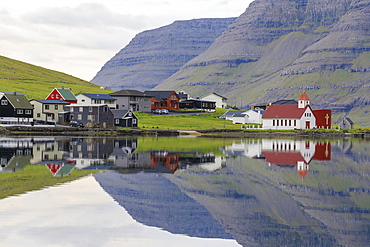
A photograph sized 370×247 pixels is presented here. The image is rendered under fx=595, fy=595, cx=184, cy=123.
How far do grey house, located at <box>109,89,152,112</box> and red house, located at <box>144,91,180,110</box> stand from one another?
907cm

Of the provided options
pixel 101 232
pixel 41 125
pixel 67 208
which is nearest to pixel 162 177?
pixel 67 208

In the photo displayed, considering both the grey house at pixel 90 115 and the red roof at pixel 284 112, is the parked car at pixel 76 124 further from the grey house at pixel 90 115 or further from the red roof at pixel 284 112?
the red roof at pixel 284 112

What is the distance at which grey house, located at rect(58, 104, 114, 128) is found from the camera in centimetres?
11862

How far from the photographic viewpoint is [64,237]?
21641 mm

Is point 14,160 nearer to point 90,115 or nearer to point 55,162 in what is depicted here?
point 55,162

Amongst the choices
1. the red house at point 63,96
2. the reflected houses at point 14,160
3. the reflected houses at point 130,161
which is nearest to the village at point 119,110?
the red house at point 63,96

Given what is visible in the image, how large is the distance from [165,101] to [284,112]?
1650 inches

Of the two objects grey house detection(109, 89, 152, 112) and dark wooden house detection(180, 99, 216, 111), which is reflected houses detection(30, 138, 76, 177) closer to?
grey house detection(109, 89, 152, 112)

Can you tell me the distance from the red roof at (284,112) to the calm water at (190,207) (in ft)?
298

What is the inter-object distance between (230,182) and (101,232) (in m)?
16.0

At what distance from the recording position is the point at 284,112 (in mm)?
138875

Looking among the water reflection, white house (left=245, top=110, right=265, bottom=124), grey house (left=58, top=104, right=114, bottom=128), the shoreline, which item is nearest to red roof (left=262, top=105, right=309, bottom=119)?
the shoreline

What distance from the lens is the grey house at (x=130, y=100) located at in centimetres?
15250

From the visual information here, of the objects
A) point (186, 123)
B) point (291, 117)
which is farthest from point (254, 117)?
point (186, 123)
